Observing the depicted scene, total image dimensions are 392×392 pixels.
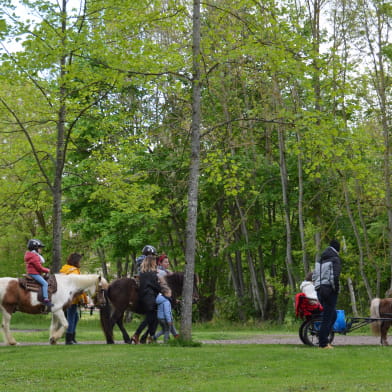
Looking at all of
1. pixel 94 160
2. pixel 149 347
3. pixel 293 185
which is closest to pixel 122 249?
pixel 293 185

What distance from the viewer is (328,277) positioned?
14.6 m

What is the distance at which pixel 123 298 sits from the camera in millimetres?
17109

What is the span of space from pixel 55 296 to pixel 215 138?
24.6 ft

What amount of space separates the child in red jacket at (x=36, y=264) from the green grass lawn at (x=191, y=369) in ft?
5.10

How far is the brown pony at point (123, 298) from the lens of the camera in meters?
17.1

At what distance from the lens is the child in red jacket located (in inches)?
645

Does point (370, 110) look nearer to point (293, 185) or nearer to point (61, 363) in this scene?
point (293, 185)

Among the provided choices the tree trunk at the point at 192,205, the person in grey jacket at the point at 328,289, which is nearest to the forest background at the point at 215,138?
the tree trunk at the point at 192,205

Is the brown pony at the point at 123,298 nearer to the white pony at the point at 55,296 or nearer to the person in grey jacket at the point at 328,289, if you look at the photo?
the white pony at the point at 55,296

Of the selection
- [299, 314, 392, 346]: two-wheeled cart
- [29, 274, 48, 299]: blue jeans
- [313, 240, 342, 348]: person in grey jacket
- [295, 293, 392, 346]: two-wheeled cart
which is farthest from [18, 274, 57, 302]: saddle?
[313, 240, 342, 348]: person in grey jacket

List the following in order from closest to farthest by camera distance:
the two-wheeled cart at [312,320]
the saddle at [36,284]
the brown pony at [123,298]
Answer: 1. the two-wheeled cart at [312,320]
2. the saddle at [36,284]
3. the brown pony at [123,298]

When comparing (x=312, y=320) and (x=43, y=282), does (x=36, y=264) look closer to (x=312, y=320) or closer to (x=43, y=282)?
(x=43, y=282)

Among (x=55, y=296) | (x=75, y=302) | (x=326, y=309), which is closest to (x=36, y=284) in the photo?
(x=55, y=296)

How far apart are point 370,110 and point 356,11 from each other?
158 inches
